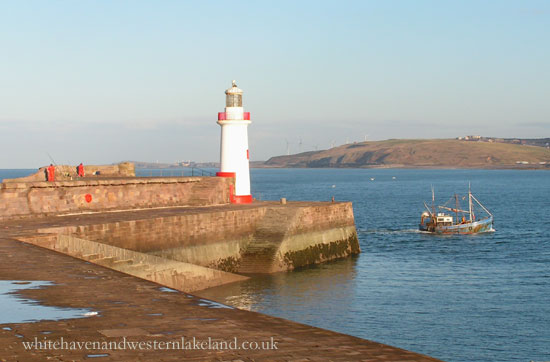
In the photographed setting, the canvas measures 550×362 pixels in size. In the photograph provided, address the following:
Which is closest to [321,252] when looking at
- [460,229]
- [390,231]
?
[390,231]

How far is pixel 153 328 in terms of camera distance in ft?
34.7

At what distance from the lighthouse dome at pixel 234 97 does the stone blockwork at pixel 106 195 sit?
4526mm

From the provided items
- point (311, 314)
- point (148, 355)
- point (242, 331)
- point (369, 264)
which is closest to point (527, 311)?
point (311, 314)

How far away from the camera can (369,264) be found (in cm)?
3859

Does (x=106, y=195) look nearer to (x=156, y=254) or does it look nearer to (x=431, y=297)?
(x=156, y=254)

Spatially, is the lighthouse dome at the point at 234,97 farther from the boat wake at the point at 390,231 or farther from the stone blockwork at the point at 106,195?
the boat wake at the point at 390,231

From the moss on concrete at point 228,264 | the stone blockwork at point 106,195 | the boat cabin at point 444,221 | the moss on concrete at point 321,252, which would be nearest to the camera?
the stone blockwork at point 106,195

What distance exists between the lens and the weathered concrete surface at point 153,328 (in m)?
9.17

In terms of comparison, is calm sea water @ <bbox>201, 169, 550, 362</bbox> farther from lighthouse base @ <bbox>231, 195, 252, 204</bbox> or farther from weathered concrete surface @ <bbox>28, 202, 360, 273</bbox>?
lighthouse base @ <bbox>231, 195, 252, 204</bbox>

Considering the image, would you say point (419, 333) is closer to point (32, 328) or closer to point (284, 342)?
point (284, 342)

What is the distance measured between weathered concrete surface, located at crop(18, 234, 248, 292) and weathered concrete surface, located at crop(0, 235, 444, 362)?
534cm

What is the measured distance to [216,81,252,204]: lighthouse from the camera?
1603 inches

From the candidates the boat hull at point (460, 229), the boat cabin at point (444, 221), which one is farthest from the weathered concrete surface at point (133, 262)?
the boat cabin at point (444, 221)

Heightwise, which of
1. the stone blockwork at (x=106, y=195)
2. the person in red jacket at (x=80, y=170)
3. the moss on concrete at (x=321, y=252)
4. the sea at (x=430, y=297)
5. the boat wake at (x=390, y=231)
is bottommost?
the boat wake at (x=390, y=231)
